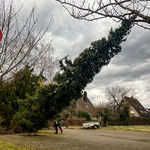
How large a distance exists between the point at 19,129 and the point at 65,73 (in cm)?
690

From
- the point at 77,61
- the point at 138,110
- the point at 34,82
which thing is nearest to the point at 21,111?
the point at 34,82

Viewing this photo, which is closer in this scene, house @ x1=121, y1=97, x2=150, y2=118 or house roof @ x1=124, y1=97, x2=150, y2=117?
house @ x1=121, y1=97, x2=150, y2=118

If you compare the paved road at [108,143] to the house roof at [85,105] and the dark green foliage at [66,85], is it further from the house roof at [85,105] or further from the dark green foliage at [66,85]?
the house roof at [85,105]

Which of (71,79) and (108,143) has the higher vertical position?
(71,79)

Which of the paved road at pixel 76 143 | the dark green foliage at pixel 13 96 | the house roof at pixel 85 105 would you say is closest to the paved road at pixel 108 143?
the paved road at pixel 76 143

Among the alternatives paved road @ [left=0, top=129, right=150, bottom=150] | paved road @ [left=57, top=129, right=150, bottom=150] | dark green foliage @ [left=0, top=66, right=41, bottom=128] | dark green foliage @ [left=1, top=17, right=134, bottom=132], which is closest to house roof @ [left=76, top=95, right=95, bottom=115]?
dark green foliage @ [left=0, top=66, right=41, bottom=128]

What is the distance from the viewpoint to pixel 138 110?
6700 cm

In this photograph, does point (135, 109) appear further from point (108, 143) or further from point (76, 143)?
point (76, 143)

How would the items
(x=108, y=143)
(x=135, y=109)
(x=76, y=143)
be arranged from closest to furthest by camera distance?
(x=76, y=143)
(x=108, y=143)
(x=135, y=109)

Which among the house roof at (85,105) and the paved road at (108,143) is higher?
the house roof at (85,105)

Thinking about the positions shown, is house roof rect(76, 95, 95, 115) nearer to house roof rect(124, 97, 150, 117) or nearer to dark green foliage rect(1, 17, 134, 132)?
house roof rect(124, 97, 150, 117)

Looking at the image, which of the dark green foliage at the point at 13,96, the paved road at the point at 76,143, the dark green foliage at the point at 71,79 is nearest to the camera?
the paved road at the point at 76,143

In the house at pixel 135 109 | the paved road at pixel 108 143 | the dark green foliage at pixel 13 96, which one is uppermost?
the house at pixel 135 109

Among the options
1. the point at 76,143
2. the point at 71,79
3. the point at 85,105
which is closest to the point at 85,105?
the point at 85,105
